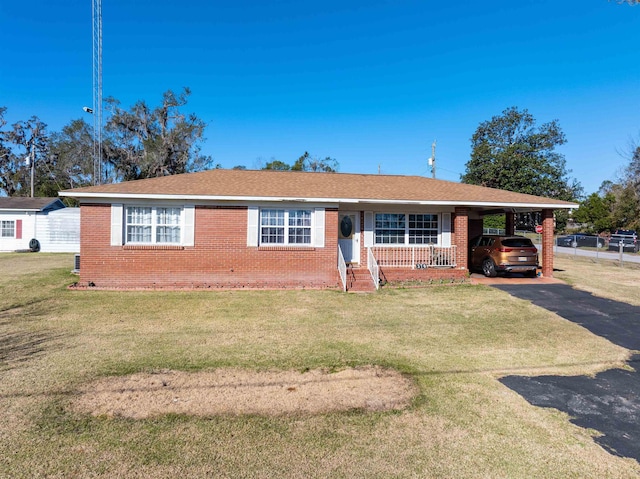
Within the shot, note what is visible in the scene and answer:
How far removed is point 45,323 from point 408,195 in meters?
11.0

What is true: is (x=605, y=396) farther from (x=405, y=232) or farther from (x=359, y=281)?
(x=405, y=232)

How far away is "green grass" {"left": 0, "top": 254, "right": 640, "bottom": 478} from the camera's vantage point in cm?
311

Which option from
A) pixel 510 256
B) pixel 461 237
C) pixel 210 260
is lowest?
pixel 210 260

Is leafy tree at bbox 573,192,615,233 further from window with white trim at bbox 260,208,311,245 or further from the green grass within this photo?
window with white trim at bbox 260,208,311,245

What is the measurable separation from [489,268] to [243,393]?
1176 cm

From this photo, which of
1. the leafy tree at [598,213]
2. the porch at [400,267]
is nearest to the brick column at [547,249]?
the porch at [400,267]

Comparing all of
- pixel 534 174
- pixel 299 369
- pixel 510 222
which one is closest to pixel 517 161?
pixel 534 174

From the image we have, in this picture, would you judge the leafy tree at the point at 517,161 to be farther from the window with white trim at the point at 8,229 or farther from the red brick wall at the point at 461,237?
the window with white trim at the point at 8,229

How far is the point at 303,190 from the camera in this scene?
1259cm

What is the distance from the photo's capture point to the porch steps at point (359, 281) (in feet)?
38.1

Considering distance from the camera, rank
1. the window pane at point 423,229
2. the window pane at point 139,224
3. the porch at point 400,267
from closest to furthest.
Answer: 1. the window pane at point 139,224
2. the porch at point 400,267
3. the window pane at point 423,229

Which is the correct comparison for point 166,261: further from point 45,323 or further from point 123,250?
point 45,323

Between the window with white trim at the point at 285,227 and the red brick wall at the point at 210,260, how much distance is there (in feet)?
1.09

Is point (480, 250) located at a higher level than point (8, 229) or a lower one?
lower
